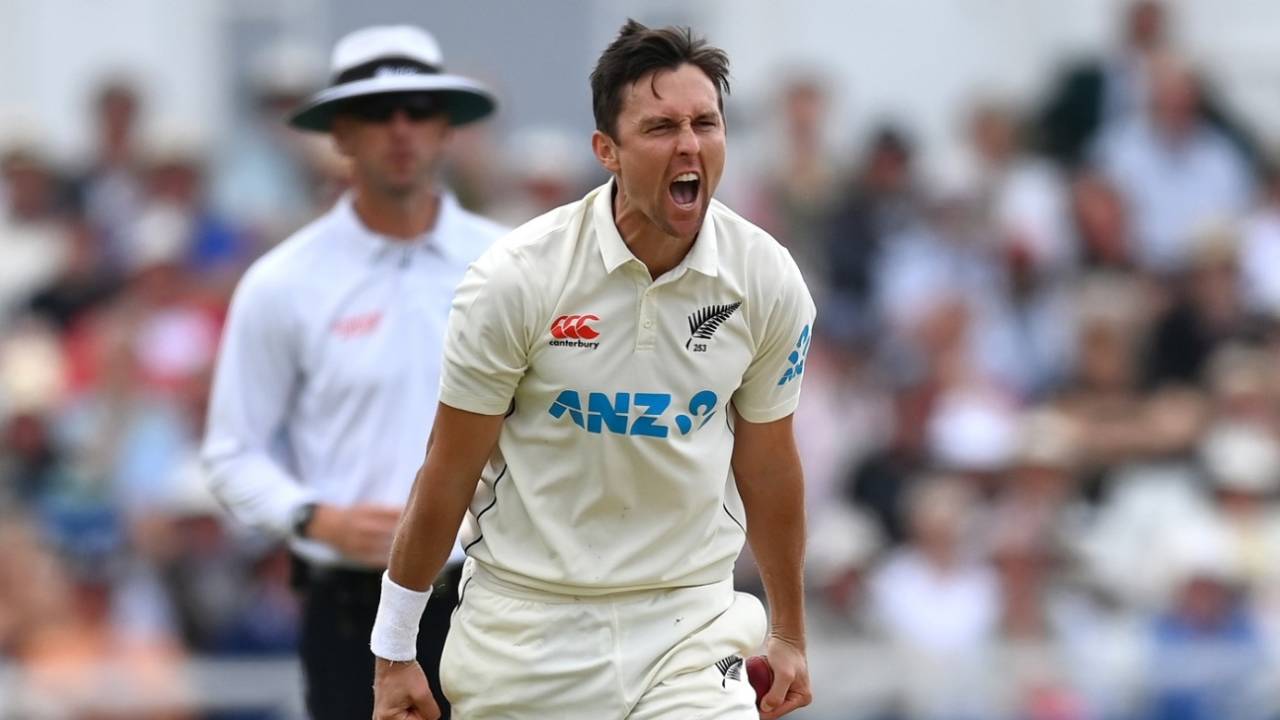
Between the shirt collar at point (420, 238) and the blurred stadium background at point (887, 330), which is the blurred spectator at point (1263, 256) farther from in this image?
the shirt collar at point (420, 238)

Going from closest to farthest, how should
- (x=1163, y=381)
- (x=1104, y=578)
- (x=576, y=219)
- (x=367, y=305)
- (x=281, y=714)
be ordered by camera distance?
1. (x=576, y=219)
2. (x=367, y=305)
3. (x=281, y=714)
4. (x=1104, y=578)
5. (x=1163, y=381)

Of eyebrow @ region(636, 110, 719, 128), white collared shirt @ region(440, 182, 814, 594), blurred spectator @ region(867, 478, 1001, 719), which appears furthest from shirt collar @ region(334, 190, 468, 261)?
blurred spectator @ region(867, 478, 1001, 719)

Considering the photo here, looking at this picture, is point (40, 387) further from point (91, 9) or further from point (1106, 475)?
point (1106, 475)

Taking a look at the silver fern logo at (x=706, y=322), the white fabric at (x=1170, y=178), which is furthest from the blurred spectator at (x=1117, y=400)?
the silver fern logo at (x=706, y=322)

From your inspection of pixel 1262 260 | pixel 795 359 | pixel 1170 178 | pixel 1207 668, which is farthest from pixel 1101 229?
pixel 795 359

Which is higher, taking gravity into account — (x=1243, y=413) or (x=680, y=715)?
(x=680, y=715)

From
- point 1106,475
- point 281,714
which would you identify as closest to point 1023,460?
point 1106,475

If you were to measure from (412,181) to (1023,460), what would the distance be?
5070 millimetres

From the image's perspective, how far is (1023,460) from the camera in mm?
10805

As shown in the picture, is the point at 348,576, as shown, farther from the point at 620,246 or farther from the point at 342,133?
the point at 620,246

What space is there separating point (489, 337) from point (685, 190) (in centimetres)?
51

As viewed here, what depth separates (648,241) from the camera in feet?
16.2

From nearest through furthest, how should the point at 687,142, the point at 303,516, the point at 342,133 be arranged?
the point at 687,142, the point at 303,516, the point at 342,133

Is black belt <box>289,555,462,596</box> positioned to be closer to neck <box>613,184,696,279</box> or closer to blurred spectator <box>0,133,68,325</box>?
neck <box>613,184,696,279</box>
